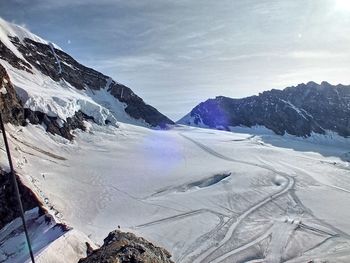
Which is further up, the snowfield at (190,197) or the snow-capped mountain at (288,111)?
the snow-capped mountain at (288,111)

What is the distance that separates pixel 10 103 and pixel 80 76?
172 feet

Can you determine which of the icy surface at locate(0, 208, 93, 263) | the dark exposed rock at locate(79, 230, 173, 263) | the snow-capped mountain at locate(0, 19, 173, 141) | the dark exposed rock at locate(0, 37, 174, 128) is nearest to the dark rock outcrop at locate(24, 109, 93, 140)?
the snow-capped mountain at locate(0, 19, 173, 141)

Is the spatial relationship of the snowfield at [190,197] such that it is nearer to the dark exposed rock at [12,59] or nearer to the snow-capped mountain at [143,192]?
the snow-capped mountain at [143,192]

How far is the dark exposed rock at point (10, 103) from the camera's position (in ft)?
165

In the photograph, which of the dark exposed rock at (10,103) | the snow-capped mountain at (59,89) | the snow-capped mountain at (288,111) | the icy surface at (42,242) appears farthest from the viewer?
the snow-capped mountain at (288,111)

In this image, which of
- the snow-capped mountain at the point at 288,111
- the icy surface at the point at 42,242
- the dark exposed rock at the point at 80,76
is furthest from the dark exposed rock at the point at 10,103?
the snow-capped mountain at the point at 288,111

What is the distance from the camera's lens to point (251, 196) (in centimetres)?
4684

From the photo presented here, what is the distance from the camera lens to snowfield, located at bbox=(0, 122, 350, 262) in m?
33.1

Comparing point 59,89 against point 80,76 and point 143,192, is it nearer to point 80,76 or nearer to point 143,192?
point 80,76

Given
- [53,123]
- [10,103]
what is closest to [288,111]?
[53,123]

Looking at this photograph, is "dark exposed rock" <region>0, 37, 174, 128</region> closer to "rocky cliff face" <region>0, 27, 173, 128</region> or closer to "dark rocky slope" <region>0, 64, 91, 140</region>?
"rocky cliff face" <region>0, 27, 173, 128</region>

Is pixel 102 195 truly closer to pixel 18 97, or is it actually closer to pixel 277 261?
pixel 277 261

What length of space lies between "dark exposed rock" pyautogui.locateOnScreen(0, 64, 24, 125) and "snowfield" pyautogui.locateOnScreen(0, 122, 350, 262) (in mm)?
1483

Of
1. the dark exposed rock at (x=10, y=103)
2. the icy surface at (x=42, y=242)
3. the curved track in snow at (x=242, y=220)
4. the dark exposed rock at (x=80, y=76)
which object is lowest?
the curved track in snow at (x=242, y=220)
